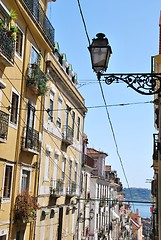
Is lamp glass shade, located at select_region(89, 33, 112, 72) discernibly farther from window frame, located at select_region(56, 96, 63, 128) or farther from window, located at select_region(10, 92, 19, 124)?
window frame, located at select_region(56, 96, 63, 128)

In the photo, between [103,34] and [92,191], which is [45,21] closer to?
[103,34]

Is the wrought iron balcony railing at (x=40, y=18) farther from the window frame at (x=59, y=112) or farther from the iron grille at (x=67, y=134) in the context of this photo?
the iron grille at (x=67, y=134)

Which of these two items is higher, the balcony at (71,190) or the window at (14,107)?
the window at (14,107)

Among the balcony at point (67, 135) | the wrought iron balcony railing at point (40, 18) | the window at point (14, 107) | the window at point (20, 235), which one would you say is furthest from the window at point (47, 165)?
the wrought iron balcony railing at point (40, 18)

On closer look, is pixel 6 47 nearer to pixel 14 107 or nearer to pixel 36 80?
pixel 14 107

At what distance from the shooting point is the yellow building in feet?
40.3

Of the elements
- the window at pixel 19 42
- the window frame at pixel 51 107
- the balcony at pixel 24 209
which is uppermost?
the window at pixel 19 42

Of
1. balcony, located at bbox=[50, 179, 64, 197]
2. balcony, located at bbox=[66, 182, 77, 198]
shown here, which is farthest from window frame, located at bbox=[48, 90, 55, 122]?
balcony, located at bbox=[66, 182, 77, 198]

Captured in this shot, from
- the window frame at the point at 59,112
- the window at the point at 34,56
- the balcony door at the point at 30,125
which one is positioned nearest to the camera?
the balcony door at the point at 30,125

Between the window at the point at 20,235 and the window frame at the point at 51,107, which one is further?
the window frame at the point at 51,107

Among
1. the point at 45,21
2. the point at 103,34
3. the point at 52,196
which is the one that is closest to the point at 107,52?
the point at 103,34

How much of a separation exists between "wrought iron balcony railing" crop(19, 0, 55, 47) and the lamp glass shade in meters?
8.91

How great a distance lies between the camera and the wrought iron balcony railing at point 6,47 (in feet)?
36.0

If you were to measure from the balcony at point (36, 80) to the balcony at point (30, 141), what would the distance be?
162 centimetres
